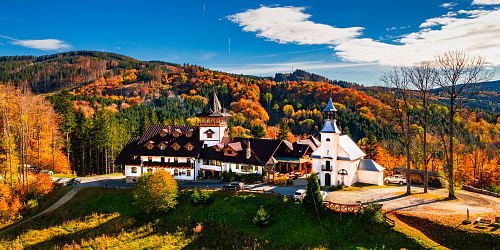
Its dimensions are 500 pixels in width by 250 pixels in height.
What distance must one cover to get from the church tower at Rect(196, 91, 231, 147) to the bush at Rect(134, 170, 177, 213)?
14511 mm

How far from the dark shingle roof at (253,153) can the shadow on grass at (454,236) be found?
24.6 meters

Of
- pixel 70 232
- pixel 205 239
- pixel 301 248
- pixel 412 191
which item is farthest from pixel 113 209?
pixel 412 191

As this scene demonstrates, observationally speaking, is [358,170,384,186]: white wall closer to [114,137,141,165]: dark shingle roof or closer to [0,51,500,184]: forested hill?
[0,51,500,184]: forested hill

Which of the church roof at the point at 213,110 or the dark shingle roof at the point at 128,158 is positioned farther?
the church roof at the point at 213,110

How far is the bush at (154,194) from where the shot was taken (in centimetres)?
3809

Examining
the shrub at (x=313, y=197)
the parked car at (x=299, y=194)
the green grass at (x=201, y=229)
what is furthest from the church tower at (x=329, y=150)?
the shrub at (x=313, y=197)

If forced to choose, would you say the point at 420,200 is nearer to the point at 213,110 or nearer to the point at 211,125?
the point at 211,125

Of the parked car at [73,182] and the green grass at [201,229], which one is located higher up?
the parked car at [73,182]

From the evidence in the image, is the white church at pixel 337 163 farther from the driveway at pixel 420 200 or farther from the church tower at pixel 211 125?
the church tower at pixel 211 125

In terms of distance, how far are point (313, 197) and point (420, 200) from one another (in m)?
14.0

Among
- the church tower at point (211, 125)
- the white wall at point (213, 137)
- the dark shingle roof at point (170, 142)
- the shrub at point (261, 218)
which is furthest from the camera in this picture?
the white wall at point (213, 137)

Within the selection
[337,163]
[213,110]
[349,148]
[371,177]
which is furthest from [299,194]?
[213,110]

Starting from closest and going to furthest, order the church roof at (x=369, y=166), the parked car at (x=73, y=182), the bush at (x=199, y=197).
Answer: the bush at (x=199, y=197) → the church roof at (x=369, y=166) → the parked car at (x=73, y=182)

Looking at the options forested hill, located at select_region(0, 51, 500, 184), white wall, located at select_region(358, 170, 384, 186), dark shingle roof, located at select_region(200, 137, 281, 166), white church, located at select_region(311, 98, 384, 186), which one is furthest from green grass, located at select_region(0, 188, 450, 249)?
forested hill, located at select_region(0, 51, 500, 184)
